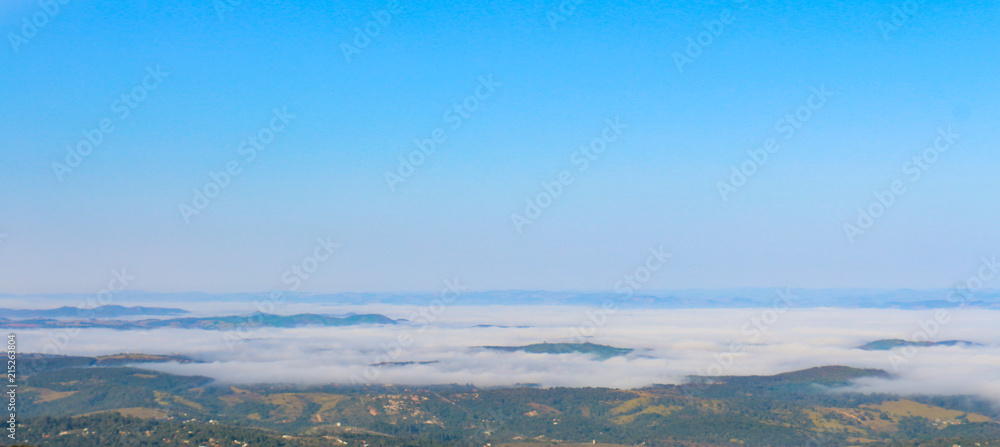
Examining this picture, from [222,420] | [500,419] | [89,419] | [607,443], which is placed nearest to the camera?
[89,419]

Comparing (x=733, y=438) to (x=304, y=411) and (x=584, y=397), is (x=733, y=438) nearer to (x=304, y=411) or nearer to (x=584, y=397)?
(x=584, y=397)

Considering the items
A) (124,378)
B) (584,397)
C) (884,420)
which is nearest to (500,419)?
(584,397)

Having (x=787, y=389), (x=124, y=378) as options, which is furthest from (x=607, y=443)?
(x=124, y=378)

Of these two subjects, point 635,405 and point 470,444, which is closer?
point 470,444

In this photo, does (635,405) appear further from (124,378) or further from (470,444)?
(124,378)

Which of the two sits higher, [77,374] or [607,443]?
[77,374]

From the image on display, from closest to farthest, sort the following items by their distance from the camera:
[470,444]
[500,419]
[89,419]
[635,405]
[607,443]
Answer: [89,419] → [470,444] → [607,443] → [500,419] → [635,405]
